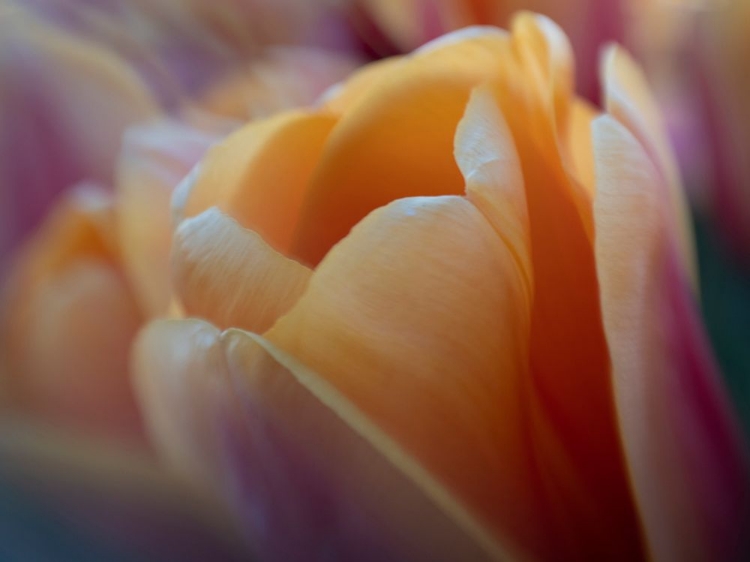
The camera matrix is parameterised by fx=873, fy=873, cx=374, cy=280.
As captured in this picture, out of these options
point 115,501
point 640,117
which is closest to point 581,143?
point 640,117

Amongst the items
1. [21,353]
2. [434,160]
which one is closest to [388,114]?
[434,160]

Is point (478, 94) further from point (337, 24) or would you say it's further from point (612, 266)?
point (337, 24)

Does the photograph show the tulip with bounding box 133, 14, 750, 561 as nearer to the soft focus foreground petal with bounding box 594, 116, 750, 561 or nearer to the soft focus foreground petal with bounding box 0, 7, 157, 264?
the soft focus foreground petal with bounding box 594, 116, 750, 561

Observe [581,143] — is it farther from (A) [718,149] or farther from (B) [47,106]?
(B) [47,106]

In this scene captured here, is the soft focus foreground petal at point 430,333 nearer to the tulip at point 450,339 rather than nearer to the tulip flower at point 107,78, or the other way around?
the tulip at point 450,339

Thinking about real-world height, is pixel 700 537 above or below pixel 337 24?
below

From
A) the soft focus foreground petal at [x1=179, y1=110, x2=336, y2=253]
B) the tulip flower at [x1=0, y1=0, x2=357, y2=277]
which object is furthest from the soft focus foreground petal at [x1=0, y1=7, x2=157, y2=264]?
the soft focus foreground petal at [x1=179, y1=110, x2=336, y2=253]
